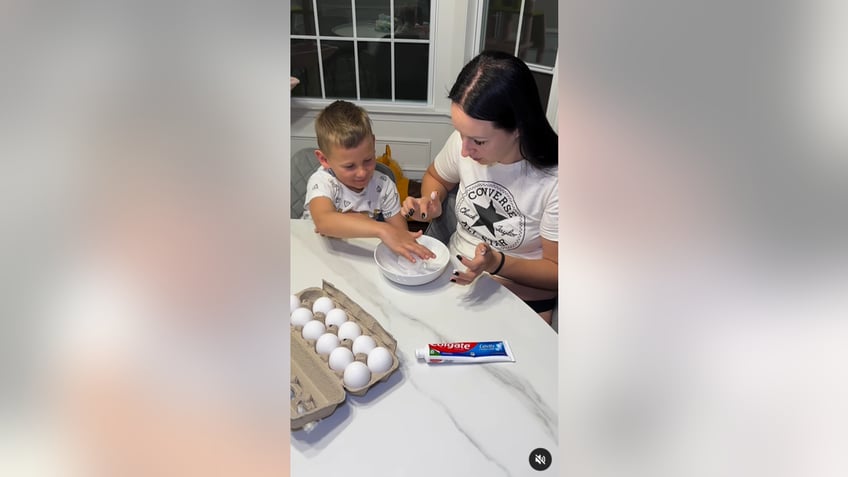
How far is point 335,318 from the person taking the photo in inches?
32.3

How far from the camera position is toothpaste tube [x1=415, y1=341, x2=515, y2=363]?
0.81m

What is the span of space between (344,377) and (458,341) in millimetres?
215

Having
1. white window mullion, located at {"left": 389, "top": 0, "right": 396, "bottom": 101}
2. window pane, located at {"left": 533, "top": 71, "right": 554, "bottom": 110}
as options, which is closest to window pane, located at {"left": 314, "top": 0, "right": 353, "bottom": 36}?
white window mullion, located at {"left": 389, "top": 0, "right": 396, "bottom": 101}

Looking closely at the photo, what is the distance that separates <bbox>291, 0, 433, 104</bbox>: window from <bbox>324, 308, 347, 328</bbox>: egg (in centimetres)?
156

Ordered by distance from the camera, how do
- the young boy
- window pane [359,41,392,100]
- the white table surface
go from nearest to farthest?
1. the white table surface
2. the young boy
3. window pane [359,41,392,100]

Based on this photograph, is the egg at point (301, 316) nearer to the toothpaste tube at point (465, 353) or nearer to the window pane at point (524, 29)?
the toothpaste tube at point (465, 353)

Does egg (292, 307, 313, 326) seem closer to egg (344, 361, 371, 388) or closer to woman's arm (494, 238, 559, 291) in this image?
egg (344, 361, 371, 388)

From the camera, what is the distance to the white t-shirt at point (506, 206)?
1.28m

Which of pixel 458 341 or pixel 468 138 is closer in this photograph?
pixel 458 341

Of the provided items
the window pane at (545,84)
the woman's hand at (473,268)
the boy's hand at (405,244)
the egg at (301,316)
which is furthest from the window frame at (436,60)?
the egg at (301,316)

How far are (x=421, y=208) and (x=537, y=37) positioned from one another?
3.76 feet
